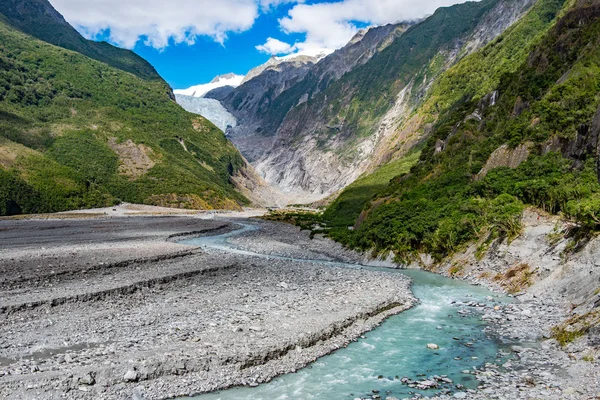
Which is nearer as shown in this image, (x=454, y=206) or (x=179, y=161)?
(x=454, y=206)

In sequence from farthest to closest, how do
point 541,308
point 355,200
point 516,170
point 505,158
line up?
point 355,200 → point 505,158 → point 516,170 → point 541,308

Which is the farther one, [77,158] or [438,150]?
[77,158]

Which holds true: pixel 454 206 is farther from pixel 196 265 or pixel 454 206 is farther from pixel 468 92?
pixel 468 92

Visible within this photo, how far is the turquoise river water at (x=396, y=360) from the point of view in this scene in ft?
45.2

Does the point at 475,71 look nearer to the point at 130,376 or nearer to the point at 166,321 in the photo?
the point at 166,321

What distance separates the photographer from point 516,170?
122 ft

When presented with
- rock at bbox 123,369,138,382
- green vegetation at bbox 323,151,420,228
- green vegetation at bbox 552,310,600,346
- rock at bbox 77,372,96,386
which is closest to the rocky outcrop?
green vegetation at bbox 552,310,600,346

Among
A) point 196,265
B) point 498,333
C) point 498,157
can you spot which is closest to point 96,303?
point 196,265

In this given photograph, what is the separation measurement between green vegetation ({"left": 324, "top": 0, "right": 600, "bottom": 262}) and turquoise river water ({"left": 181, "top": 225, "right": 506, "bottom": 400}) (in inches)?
327

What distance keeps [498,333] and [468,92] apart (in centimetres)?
11406

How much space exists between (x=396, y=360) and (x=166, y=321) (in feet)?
32.2

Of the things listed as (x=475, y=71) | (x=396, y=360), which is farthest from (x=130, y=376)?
(x=475, y=71)

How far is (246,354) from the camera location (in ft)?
51.6

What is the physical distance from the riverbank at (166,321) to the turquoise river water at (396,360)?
2.07 ft
